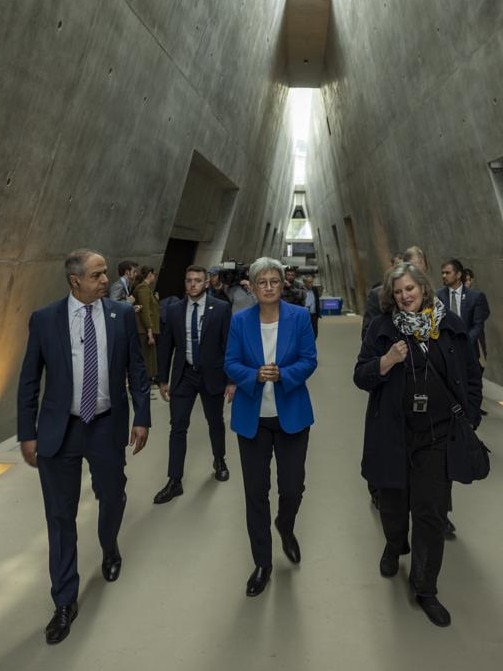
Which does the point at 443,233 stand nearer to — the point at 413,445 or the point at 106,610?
the point at 413,445

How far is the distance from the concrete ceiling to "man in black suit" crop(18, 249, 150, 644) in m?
14.6

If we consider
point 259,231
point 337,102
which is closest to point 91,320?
point 337,102

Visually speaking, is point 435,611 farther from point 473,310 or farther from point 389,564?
point 473,310

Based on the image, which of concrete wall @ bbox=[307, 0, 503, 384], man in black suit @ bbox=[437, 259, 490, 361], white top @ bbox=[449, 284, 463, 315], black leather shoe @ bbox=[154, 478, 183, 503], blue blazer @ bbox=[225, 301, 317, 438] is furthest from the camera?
concrete wall @ bbox=[307, 0, 503, 384]

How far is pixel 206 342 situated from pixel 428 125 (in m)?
5.93

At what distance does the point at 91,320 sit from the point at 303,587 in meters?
1.79

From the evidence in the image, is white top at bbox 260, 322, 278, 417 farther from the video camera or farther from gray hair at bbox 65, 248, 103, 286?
the video camera

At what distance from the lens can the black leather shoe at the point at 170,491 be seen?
12.6 ft

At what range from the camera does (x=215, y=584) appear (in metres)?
2.82

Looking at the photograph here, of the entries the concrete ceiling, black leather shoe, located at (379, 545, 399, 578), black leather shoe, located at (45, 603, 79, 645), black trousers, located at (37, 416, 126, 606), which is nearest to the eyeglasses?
black trousers, located at (37, 416, 126, 606)

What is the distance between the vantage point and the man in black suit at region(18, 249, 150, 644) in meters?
2.47

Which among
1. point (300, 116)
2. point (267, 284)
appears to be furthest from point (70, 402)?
point (300, 116)

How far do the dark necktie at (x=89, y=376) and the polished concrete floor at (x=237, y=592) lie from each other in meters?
1.01

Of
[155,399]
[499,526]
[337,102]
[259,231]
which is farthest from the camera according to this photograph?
[259,231]
